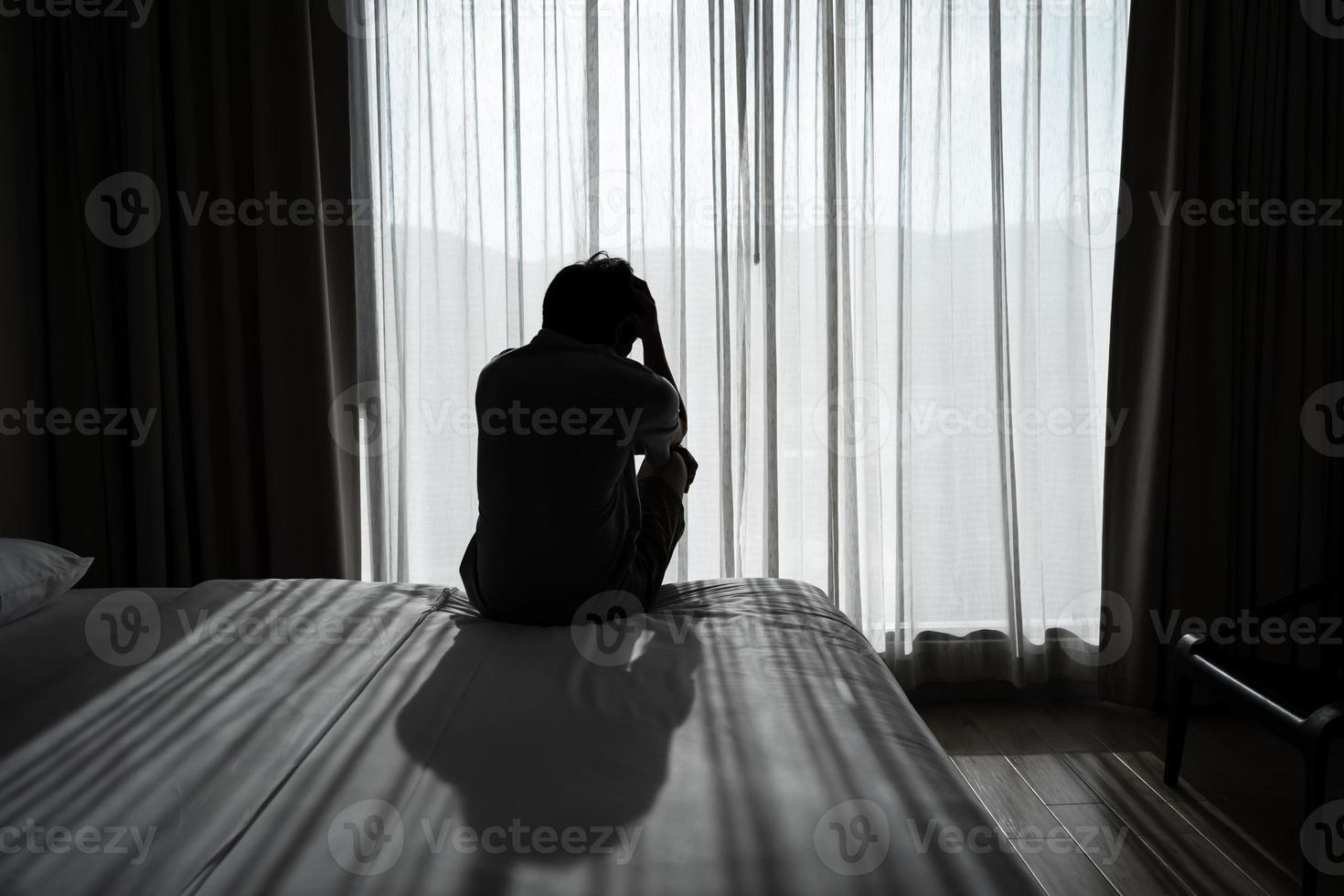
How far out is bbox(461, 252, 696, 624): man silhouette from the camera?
155cm

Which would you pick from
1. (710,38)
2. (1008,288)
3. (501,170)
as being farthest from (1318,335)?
(501,170)

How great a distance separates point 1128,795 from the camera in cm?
213

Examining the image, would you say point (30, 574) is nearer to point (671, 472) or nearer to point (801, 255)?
point (671, 472)

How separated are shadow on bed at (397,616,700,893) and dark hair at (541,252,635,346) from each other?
2.00 ft

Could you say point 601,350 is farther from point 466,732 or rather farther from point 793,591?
point 466,732

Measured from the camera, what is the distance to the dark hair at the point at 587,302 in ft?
5.58

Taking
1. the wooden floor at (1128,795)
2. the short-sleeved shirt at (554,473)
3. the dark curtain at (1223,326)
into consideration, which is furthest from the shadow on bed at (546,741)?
the dark curtain at (1223,326)

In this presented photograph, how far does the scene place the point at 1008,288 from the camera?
2.66 meters

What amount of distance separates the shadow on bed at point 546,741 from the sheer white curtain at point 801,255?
134 cm

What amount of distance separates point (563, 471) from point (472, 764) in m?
0.68

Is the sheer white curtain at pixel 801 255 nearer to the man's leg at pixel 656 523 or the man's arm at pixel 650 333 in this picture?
the man's arm at pixel 650 333

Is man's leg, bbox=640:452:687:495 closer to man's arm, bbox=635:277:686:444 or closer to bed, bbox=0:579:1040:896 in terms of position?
man's arm, bbox=635:277:686:444

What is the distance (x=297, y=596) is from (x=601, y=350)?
725 mm

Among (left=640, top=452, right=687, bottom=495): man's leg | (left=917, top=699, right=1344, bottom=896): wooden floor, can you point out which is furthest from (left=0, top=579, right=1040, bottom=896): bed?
(left=917, top=699, right=1344, bottom=896): wooden floor
